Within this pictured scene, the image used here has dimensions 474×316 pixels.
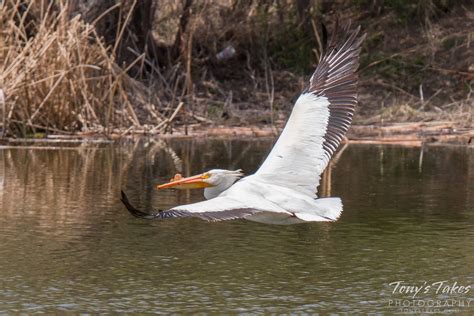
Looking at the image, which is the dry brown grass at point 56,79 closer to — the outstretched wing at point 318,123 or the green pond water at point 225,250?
the green pond water at point 225,250

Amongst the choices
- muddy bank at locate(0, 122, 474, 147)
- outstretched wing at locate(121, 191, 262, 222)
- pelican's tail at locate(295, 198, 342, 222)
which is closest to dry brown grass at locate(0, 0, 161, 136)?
muddy bank at locate(0, 122, 474, 147)

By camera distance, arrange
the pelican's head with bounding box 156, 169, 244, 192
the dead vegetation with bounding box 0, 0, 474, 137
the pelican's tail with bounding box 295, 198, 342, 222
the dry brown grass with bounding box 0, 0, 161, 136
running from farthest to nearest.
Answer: the dead vegetation with bounding box 0, 0, 474, 137, the dry brown grass with bounding box 0, 0, 161, 136, the pelican's head with bounding box 156, 169, 244, 192, the pelican's tail with bounding box 295, 198, 342, 222

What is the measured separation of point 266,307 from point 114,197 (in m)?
3.82

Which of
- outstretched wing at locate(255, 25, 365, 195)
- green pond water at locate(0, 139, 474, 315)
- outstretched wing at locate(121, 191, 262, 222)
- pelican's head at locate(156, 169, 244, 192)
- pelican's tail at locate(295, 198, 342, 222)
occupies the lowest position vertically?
green pond water at locate(0, 139, 474, 315)

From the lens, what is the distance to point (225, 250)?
7.20 m

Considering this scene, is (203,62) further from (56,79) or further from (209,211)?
(209,211)

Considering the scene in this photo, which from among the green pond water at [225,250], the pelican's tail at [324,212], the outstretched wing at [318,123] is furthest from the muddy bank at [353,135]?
the pelican's tail at [324,212]

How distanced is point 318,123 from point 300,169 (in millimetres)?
421

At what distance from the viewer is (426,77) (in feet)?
55.4

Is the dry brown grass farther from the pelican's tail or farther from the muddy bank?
the pelican's tail

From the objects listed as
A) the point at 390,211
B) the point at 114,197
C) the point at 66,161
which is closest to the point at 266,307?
the point at 390,211

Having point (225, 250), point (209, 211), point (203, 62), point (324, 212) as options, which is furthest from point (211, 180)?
point (203, 62)

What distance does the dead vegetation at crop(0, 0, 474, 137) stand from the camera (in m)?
13.4

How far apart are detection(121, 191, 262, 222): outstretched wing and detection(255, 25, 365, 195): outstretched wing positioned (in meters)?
1.00
